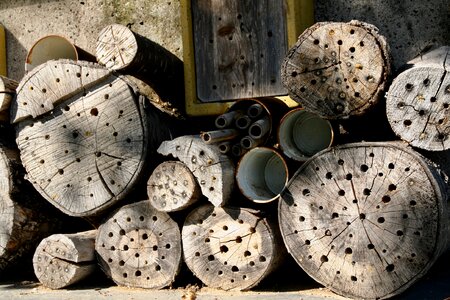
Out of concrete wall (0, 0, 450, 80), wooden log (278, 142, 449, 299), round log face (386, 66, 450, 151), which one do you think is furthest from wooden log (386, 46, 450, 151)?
concrete wall (0, 0, 450, 80)

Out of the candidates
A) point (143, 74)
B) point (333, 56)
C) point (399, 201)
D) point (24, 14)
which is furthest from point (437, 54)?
point (24, 14)

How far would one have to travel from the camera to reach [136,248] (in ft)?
16.1

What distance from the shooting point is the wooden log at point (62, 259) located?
16.1 feet

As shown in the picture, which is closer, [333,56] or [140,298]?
[333,56]

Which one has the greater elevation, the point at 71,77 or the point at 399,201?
the point at 71,77

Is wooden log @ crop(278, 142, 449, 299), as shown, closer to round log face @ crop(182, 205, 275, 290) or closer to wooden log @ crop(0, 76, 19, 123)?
round log face @ crop(182, 205, 275, 290)

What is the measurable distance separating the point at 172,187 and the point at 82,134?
83 centimetres

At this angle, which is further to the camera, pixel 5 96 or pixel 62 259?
pixel 5 96

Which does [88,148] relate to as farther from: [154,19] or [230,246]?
[154,19]

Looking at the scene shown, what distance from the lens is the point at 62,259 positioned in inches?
194

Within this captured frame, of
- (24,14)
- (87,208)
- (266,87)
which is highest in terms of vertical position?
(24,14)

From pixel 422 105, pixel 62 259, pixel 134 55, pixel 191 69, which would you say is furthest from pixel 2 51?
pixel 422 105

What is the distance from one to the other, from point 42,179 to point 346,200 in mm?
2107

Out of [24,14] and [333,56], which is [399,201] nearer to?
[333,56]
